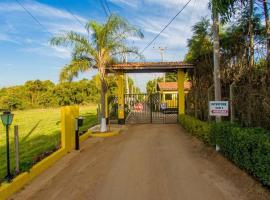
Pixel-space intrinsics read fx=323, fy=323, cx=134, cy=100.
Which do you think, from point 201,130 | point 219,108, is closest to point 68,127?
point 201,130

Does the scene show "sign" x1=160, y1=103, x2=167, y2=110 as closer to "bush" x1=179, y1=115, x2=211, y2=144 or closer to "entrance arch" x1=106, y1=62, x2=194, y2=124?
"entrance arch" x1=106, y1=62, x2=194, y2=124

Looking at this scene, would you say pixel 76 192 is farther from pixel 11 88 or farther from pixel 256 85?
pixel 11 88

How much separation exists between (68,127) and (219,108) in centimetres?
546

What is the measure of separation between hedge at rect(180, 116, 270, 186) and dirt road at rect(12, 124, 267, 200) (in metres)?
0.26

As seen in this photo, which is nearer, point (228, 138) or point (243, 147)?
point (243, 147)

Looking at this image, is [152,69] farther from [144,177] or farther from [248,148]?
[248,148]

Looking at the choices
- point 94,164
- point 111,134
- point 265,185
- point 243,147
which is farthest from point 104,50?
point 265,185

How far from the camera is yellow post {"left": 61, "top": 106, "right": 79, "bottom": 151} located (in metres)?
11.4

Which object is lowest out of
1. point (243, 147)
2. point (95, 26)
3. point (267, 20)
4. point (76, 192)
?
point (76, 192)

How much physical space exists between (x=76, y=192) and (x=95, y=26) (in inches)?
455

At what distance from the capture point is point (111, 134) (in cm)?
1644

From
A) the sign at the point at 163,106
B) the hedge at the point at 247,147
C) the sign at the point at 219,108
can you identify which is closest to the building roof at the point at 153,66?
the sign at the point at 163,106

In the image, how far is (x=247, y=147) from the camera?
717 cm

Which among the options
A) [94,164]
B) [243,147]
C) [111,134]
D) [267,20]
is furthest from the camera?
[111,134]
